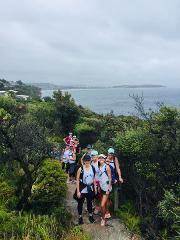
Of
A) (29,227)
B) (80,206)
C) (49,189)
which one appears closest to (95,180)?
(80,206)

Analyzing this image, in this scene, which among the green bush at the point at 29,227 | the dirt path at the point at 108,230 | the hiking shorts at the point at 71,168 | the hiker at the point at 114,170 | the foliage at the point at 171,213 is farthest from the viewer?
the hiking shorts at the point at 71,168

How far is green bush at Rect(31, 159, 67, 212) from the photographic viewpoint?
1262 cm

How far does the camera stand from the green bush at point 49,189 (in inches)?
497

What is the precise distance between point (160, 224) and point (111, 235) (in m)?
1.50

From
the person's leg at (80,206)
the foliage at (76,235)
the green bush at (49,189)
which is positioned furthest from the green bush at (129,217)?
the green bush at (49,189)

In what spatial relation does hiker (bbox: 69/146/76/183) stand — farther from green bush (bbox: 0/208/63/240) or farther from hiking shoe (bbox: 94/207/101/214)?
green bush (bbox: 0/208/63/240)

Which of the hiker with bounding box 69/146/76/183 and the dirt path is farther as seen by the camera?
the hiker with bounding box 69/146/76/183

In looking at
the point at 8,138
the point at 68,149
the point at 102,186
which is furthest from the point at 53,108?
the point at 102,186

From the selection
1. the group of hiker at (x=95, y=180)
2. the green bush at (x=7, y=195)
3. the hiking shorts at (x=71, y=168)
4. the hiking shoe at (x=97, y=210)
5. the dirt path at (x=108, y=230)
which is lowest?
the dirt path at (x=108, y=230)

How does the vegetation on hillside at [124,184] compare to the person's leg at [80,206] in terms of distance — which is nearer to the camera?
the vegetation on hillside at [124,184]

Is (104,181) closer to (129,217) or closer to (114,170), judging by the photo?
(114,170)

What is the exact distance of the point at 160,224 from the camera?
11656 millimetres

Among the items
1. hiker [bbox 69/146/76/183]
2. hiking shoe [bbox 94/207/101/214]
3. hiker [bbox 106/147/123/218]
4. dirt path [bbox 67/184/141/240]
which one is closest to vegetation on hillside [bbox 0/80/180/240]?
dirt path [bbox 67/184/141/240]

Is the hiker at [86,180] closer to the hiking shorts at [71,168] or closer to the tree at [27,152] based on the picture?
the tree at [27,152]
